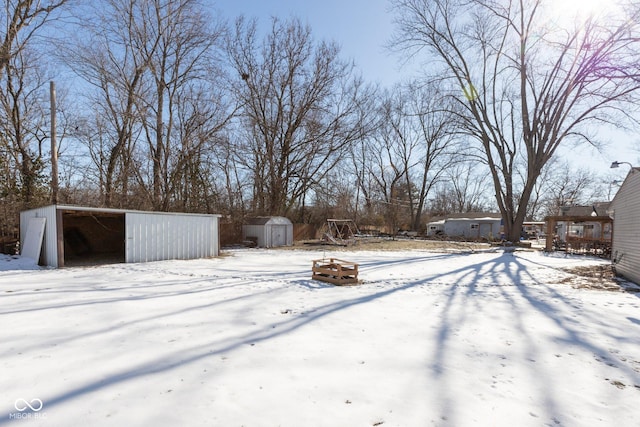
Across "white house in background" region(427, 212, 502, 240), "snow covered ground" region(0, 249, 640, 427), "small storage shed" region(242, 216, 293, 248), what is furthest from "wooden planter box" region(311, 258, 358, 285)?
"white house in background" region(427, 212, 502, 240)

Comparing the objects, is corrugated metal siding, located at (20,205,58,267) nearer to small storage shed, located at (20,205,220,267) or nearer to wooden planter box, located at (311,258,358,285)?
small storage shed, located at (20,205,220,267)

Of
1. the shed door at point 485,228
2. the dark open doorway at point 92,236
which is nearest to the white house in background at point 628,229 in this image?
the dark open doorway at point 92,236

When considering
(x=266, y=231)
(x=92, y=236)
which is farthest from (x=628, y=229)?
(x=92, y=236)

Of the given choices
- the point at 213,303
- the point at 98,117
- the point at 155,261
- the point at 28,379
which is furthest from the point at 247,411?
the point at 98,117

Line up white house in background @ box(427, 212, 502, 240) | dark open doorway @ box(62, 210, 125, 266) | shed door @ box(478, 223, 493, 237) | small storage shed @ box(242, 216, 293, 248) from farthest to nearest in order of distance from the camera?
shed door @ box(478, 223, 493, 237), white house in background @ box(427, 212, 502, 240), small storage shed @ box(242, 216, 293, 248), dark open doorway @ box(62, 210, 125, 266)

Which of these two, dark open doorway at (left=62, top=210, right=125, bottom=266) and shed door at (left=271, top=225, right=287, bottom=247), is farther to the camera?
shed door at (left=271, top=225, right=287, bottom=247)

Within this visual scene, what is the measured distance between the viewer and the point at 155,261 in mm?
12602

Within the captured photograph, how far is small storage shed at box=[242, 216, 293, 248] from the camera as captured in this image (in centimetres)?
2216
